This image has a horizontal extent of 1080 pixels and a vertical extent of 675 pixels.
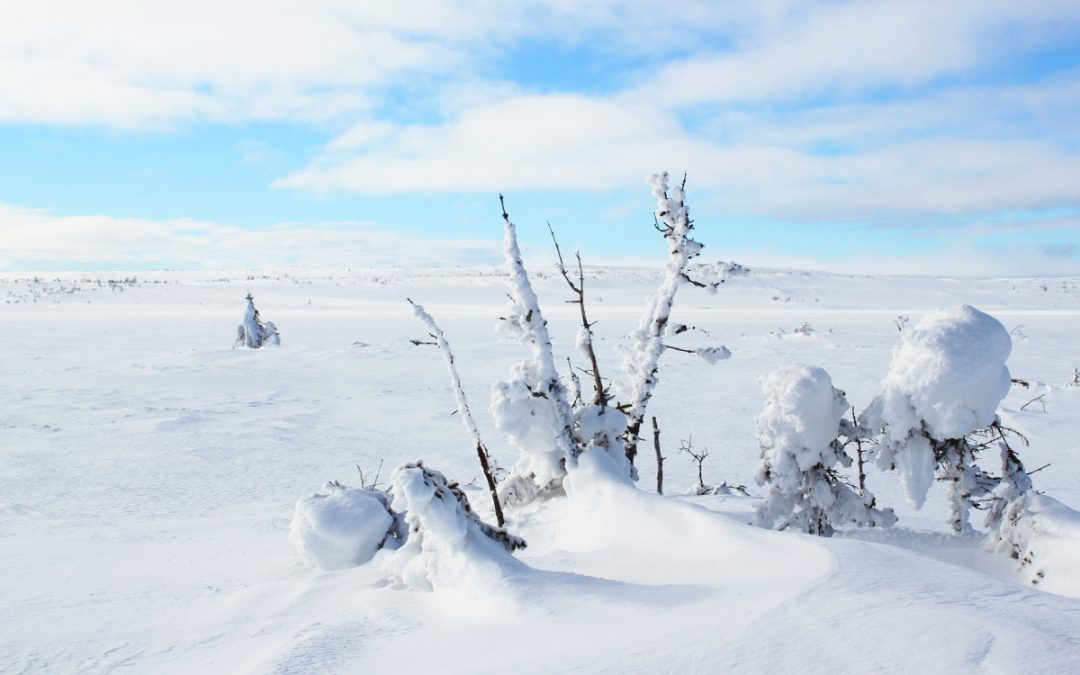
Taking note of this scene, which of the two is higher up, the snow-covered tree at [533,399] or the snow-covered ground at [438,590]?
the snow-covered tree at [533,399]

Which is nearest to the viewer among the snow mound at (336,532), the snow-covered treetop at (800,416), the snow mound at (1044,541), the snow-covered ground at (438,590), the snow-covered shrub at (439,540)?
the snow-covered ground at (438,590)

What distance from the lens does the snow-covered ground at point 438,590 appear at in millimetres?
2207

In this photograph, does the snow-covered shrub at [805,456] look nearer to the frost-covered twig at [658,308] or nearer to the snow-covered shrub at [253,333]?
the frost-covered twig at [658,308]

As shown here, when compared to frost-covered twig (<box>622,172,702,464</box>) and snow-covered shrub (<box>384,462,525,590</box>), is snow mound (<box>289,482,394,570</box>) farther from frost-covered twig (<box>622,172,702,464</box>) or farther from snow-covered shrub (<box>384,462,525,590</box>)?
frost-covered twig (<box>622,172,702,464</box>)

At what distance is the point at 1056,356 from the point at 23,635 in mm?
17171

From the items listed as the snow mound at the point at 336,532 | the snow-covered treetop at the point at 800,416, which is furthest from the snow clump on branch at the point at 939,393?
the snow mound at the point at 336,532

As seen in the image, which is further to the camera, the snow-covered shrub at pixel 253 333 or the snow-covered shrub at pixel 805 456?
the snow-covered shrub at pixel 253 333

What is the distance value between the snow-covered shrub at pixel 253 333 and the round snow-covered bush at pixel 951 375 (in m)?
14.3

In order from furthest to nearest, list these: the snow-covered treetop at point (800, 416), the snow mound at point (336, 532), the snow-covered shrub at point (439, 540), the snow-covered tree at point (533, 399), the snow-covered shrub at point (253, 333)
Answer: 1. the snow-covered shrub at point (253, 333)
2. the snow-covered tree at point (533, 399)
3. the snow-covered treetop at point (800, 416)
4. the snow mound at point (336, 532)
5. the snow-covered shrub at point (439, 540)

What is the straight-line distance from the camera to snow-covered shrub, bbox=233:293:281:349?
15853 millimetres

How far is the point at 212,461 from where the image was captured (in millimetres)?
7113

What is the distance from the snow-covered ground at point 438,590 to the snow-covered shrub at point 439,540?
9 cm

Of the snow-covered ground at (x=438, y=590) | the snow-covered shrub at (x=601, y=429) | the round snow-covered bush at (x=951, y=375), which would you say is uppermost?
the round snow-covered bush at (x=951, y=375)

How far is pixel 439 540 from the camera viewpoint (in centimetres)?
324
